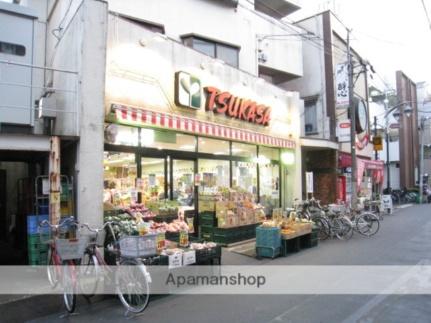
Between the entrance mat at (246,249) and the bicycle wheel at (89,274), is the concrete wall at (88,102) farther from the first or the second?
the entrance mat at (246,249)

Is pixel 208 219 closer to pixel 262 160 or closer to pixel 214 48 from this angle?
pixel 262 160

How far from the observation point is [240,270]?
9.25 m

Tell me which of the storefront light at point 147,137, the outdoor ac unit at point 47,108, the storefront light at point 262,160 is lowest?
the storefront light at point 262,160

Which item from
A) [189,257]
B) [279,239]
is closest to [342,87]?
[279,239]

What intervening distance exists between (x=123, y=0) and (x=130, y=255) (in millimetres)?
9500

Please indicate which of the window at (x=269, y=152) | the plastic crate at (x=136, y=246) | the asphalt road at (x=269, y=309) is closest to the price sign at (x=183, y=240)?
the asphalt road at (x=269, y=309)

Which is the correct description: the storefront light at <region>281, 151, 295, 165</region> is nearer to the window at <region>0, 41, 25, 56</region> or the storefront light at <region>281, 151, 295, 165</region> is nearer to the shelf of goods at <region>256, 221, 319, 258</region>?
the shelf of goods at <region>256, 221, 319, 258</region>

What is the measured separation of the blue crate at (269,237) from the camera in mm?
10430

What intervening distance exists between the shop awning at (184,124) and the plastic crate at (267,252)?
3854mm

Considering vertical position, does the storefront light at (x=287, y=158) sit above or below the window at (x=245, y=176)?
above

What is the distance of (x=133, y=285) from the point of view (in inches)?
247

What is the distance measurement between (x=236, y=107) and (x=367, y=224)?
20.8 feet

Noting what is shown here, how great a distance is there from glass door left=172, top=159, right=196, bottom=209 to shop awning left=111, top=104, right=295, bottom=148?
3.71 ft

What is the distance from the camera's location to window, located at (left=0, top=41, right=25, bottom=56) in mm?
9641
